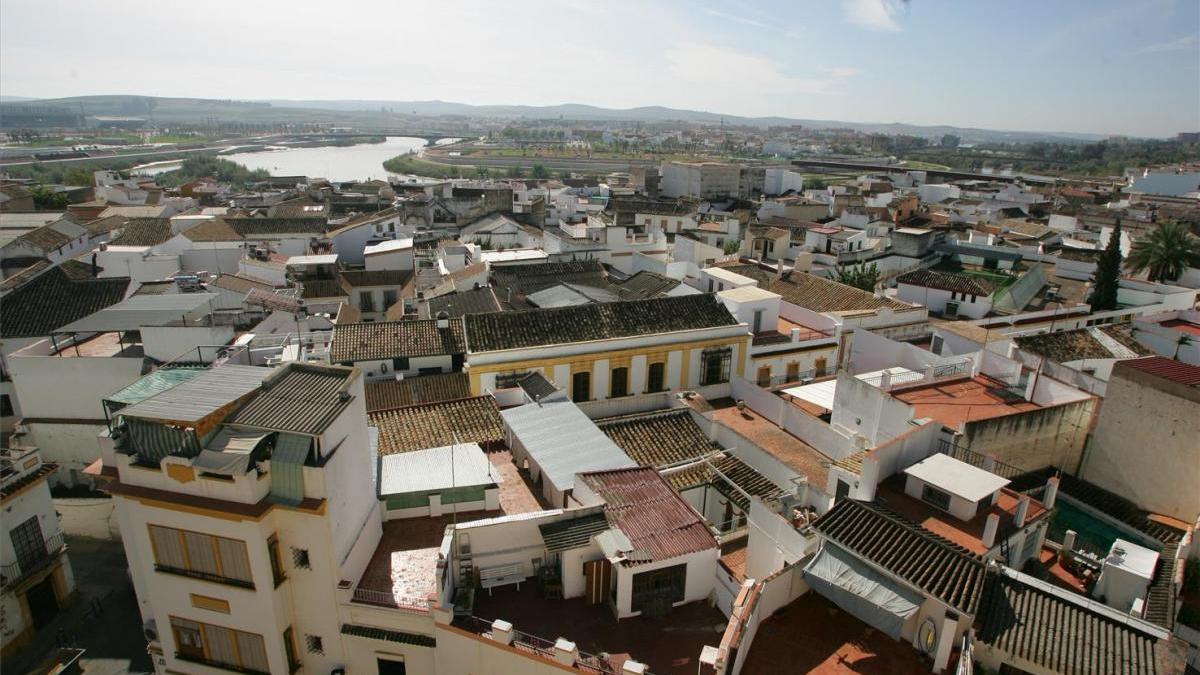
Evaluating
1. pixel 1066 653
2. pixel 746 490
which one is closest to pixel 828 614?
pixel 1066 653

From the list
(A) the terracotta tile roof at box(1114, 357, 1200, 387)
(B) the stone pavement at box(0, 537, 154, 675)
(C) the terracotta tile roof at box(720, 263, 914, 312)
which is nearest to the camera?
(A) the terracotta tile roof at box(1114, 357, 1200, 387)

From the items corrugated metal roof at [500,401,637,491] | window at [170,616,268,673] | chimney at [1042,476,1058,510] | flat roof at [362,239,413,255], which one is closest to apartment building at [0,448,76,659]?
window at [170,616,268,673]

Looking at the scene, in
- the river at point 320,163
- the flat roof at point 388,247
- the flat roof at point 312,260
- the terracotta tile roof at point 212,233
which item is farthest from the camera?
the river at point 320,163

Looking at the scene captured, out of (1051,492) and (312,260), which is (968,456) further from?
(312,260)

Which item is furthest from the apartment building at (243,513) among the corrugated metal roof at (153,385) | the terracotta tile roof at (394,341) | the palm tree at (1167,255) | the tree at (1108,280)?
the palm tree at (1167,255)

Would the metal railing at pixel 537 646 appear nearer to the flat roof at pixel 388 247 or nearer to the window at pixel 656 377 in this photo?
the window at pixel 656 377

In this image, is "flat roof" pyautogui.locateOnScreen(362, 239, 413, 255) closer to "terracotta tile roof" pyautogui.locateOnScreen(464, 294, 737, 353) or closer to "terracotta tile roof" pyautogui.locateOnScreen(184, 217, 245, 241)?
"terracotta tile roof" pyautogui.locateOnScreen(184, 217, 245, 241)
